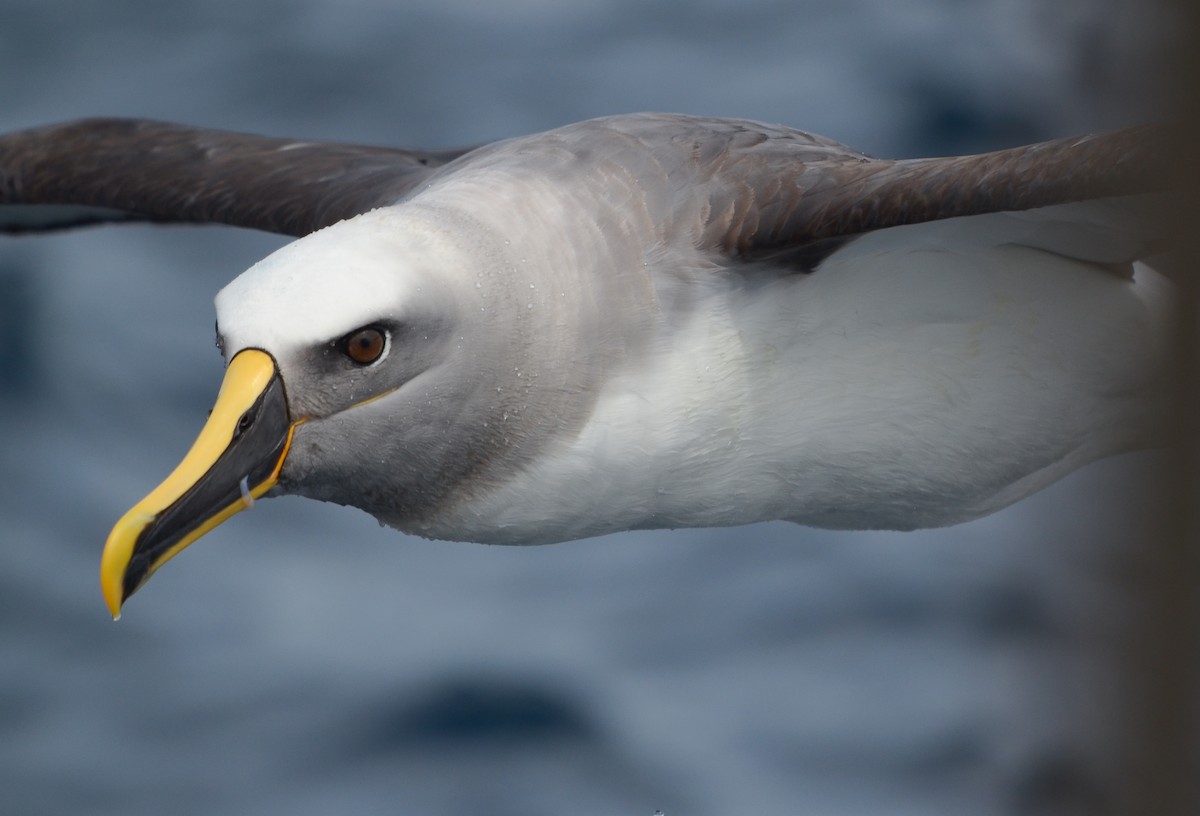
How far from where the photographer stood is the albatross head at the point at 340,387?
3.97 meters

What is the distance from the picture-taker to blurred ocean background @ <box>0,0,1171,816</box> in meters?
9.82

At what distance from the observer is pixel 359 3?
45.3 ft

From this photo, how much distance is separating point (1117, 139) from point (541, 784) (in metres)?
6.69

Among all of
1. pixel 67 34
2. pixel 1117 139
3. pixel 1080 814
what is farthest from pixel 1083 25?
pixel 67 34

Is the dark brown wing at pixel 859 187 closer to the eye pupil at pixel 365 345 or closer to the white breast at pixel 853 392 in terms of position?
the white breast at pixel 853 392

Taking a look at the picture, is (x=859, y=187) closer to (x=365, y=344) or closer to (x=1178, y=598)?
(x=365, y=344)

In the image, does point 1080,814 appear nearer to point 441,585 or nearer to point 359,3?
point 441,585

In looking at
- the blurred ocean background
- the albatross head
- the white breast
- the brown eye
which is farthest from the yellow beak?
the blurred ocean background

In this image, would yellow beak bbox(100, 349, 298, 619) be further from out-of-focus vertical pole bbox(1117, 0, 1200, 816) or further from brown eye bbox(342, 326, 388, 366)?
out-of-focus vertical pole bbox(1117, 0, 1200, 816)

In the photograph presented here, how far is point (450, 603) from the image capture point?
10422 millimetres

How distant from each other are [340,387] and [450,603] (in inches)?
251

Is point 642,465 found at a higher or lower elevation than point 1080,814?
higher

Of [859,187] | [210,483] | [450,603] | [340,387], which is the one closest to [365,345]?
[340,387]

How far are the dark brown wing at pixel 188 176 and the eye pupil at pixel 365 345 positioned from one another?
1760 millimetres
